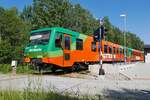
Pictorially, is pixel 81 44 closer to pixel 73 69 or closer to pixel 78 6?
pixel 73 69

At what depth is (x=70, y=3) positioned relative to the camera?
6050 cm

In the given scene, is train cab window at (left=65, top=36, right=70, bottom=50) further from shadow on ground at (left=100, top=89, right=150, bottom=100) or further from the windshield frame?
shadow on ground at (left=100, top=89, right=150, bottom=100)

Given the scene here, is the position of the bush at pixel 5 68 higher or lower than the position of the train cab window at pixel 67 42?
lower

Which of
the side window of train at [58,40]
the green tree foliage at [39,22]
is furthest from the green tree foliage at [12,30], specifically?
the side window of train at [58,40]

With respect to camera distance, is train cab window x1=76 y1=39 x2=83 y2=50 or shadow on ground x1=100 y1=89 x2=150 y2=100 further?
train cab window x1=76 y1=39 x2=83 y2=50

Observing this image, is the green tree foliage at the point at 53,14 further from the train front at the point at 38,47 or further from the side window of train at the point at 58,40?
the side window of train at the point at 58,40

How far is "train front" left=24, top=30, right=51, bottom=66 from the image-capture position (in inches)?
828

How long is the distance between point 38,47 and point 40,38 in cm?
81

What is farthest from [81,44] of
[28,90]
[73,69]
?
[28,90]

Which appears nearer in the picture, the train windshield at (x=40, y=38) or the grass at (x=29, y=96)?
the grass at (x=29, y=96)

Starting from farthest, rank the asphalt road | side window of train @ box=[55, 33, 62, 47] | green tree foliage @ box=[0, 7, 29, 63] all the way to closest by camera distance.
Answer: green tree foliage @ box=[0, 7, 29, 63] < side window of train @ box=[55, 33, 62, 47] < the asphalt road

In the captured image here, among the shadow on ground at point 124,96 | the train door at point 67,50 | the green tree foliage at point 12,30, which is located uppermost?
the green tree foliage at point 12,30

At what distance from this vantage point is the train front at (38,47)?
21.0m

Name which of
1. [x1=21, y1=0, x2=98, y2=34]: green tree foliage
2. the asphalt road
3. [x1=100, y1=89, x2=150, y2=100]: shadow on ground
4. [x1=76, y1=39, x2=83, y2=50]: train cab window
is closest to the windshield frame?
[x1=76, y1=39, x2=83, y2=50]: train cab window
